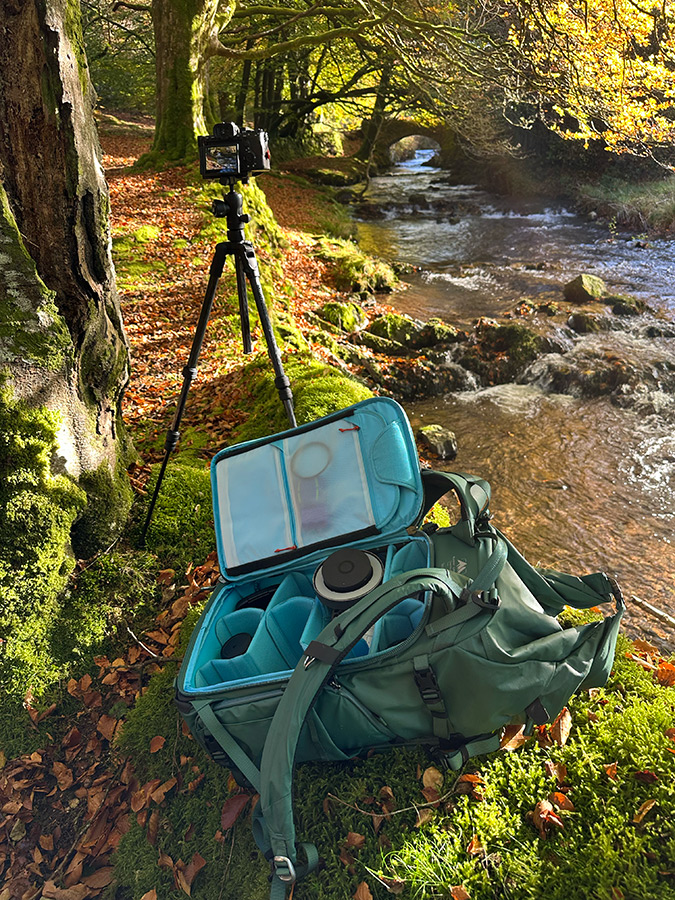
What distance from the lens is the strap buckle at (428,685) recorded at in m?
1.92

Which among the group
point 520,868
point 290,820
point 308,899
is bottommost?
point 308,899

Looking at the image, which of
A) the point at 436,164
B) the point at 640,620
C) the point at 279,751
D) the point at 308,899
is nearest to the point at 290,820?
the point at 279,751

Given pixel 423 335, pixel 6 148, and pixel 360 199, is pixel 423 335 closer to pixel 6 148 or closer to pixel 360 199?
pixel 6 148

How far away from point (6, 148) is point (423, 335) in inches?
255

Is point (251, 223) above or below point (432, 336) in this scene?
above

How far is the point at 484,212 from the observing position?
1784 centimetres

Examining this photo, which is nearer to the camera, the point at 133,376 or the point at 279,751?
the point at 279,751

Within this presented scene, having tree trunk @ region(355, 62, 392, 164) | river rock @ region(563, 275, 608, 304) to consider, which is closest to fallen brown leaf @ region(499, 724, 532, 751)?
river rock @ region(563, 275, 608, 304)

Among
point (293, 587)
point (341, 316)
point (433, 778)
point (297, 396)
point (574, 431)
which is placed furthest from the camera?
point (341, 316)

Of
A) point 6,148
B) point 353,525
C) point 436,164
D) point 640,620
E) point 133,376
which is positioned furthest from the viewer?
point 436,164

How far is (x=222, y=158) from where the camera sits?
2836 millimetres

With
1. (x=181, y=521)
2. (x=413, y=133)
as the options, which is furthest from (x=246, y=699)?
(x=413, y=133)

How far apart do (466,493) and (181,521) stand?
1.83 meters

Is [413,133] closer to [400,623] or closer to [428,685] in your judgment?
[400,623]
